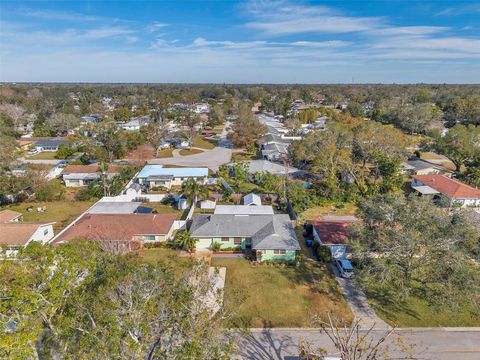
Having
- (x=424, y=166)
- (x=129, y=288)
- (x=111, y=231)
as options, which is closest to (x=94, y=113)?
(x=111, y=231)

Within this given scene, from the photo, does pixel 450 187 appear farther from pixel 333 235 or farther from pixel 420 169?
pixel 333 235

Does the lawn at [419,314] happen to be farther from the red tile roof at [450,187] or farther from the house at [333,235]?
the red tile roof at [450,187]

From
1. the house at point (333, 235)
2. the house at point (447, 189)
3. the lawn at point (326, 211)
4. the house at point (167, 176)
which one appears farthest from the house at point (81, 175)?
the house at point (447, 189)

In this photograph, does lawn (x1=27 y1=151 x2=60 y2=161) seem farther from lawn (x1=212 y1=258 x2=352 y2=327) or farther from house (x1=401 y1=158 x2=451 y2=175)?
house (x1=401 y1=158 x2=451 y2=175)

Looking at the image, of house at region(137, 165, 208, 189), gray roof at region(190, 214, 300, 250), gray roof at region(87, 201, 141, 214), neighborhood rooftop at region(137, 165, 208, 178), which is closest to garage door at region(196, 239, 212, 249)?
gray roof at region(190, 214, 300, 250)

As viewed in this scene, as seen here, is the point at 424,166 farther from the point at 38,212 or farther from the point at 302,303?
the point at 38,212

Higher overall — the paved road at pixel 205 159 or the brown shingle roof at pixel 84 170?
the brown shingle roof at pixel 84 170
